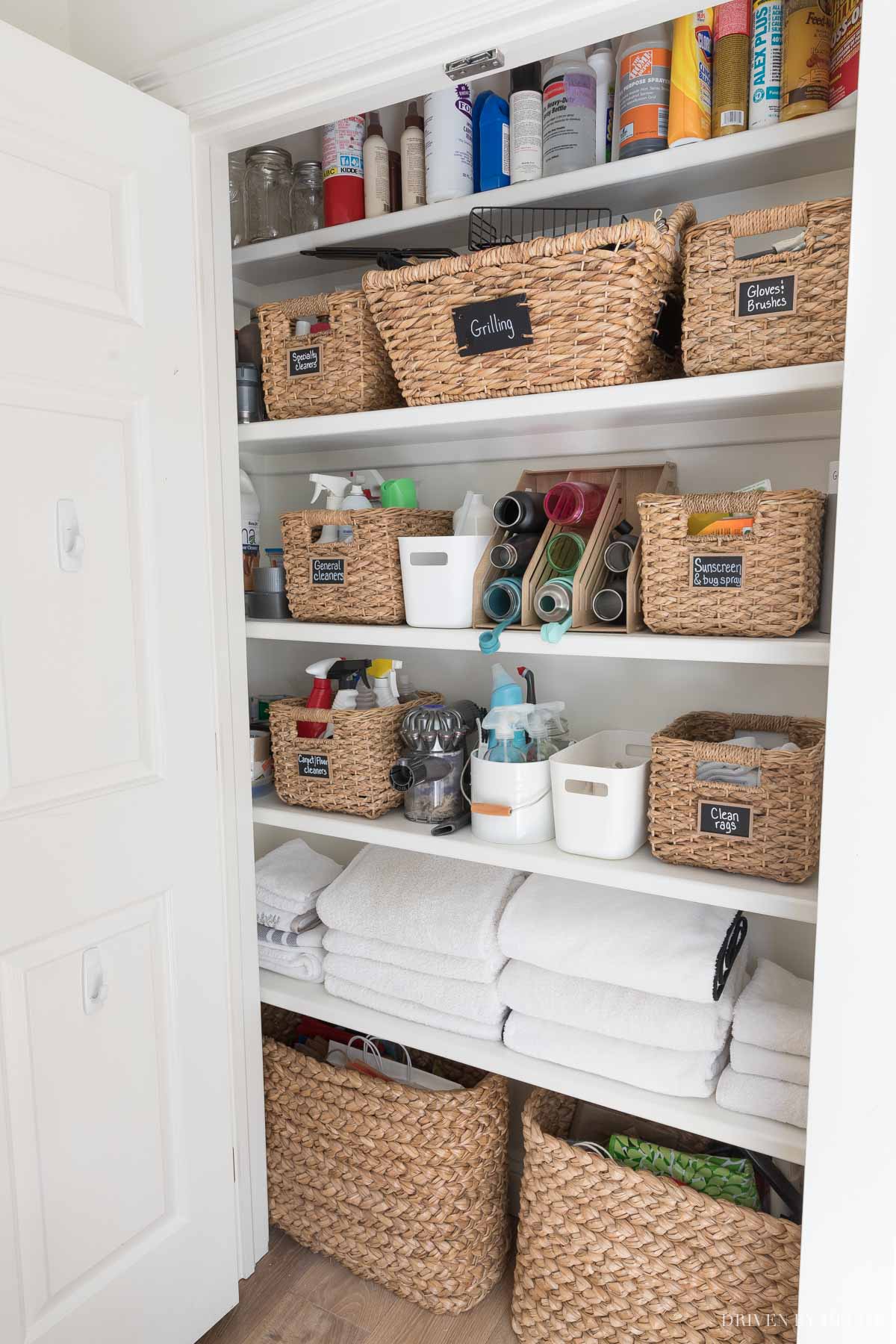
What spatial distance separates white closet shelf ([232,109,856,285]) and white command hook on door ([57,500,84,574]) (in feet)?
2.25

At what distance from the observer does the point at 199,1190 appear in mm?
1384

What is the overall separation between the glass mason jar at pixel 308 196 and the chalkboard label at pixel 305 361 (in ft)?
0.97

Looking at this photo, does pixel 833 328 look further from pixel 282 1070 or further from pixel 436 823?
pixel 282 1070

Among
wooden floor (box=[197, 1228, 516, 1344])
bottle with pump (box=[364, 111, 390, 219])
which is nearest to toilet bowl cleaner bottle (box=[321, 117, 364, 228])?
bottle with pump (box=[364, 111, 390, 219])

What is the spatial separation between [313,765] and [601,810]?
0.52 meters

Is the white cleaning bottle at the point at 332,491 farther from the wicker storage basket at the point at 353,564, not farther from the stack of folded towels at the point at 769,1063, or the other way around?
the stack of folded towels at the point at 769,1063

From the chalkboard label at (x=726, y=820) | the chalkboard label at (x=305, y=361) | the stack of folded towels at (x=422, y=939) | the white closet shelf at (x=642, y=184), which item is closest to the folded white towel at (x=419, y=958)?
the stack of folded towels at (x=422, y=939)

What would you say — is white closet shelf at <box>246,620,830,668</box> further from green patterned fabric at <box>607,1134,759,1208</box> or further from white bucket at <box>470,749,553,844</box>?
green patterned fabric at <box>607,1134,759,1208</box>

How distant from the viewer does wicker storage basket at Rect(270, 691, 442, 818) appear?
4.72 ft

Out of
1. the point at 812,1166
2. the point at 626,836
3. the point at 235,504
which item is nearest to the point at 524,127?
the point at 235,504

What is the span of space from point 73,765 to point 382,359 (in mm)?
793

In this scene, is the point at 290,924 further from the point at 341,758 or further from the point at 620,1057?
the point at 620,1057

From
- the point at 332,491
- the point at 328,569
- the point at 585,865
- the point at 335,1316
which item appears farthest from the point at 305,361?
the point at 335,1316

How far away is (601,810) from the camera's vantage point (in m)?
1.22
